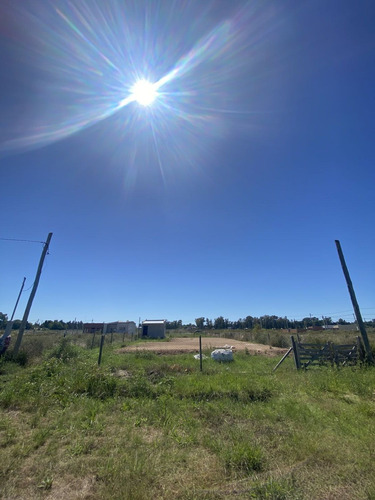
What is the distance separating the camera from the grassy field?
290cm

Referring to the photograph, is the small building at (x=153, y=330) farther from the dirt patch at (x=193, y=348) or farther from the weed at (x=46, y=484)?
the weed at (x=46, y=484)

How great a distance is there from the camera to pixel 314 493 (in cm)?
278

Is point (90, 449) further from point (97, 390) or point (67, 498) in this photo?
point (97, 390)

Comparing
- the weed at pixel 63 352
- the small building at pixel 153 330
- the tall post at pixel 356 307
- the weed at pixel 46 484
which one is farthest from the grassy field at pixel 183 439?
the small building at pixel 153 330

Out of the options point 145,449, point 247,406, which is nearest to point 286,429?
point 247,406

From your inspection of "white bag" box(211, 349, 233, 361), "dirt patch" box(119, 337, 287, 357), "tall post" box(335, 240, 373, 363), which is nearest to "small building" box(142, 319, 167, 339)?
"dirt patch" box(119, 337, 287, 357)

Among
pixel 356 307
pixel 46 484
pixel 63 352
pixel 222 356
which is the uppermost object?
pixel 356 307

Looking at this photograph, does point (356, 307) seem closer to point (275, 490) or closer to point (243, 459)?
point (243, 459)

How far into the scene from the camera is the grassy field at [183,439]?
2.90 m

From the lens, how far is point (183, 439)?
4.15 m

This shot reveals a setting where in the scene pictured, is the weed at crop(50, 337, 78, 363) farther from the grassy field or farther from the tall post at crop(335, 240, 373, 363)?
the tall post at crop(335, 240, 373, 363)

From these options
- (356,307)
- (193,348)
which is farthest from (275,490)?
(193,348)

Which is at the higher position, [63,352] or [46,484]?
[63,352]

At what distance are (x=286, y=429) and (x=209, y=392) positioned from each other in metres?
2.59
